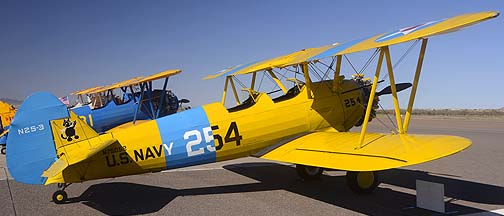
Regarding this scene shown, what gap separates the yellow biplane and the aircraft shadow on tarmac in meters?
0.46

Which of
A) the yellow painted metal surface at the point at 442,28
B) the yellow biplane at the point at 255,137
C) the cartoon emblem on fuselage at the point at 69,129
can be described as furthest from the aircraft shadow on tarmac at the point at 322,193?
the yellow painted metal surface at the point at 442,28

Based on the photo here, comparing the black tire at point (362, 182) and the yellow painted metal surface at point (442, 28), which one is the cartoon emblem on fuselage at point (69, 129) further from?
the black tire at point (362, 182)

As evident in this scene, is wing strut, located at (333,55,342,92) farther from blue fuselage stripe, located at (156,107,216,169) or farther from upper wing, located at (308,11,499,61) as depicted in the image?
blue fuselage stripe, located at (156,107,216,169)

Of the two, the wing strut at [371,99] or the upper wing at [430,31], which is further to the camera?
the wing strut at [371,99]

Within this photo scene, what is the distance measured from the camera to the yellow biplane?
5832 mm

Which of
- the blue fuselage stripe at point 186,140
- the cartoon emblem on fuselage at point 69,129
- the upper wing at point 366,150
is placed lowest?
the upper wing at point 366,150

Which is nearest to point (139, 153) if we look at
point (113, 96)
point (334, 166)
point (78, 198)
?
point (78, 198)

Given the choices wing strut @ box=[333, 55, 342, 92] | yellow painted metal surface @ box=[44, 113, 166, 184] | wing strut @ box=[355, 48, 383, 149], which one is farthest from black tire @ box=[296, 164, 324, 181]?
yellow painted metal surface @ box=[44, 113, 166, 184]

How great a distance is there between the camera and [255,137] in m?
7.33

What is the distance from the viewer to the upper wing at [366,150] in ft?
17.4

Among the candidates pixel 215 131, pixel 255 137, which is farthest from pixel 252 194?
pixel 215 131

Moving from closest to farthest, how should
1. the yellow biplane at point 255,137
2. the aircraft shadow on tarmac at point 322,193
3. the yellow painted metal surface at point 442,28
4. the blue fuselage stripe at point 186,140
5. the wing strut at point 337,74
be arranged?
the yellow painted metal surface at point 442,28, the yellow biplane at point 255,137, the aircraft shadow on tarmac at point 322,193, the blue fuselage stripe at point 186,140, the wing strut at point 337,74

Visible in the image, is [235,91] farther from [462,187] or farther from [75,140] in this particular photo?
[462,187]

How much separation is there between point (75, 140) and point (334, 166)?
13.3 ft
